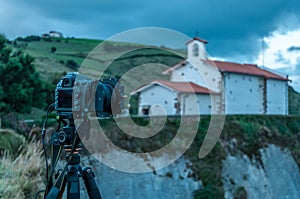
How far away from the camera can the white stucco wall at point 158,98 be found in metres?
19.4

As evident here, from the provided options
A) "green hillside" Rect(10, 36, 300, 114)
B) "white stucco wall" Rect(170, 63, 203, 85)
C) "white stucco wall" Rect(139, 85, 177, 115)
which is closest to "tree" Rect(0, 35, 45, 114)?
"green hillside" Rect(10, 36, 300, 114)

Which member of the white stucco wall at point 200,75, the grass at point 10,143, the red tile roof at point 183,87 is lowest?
the grass at point 10,143

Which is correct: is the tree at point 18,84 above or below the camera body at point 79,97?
above

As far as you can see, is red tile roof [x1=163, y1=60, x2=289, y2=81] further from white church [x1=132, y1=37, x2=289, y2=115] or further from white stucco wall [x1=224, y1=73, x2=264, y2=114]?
white stucco wall [x1=224, y1=73, x2=264, y2=114]

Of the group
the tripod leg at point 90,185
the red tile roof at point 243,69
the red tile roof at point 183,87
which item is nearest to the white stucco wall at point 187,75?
the red tile roof at point 183,87

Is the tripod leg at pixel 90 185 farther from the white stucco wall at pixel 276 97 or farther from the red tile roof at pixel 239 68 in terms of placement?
the white stucco wall at pixel 276 97

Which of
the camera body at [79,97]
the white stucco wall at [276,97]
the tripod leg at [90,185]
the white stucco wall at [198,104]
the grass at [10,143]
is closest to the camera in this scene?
the camera body at [79,97]

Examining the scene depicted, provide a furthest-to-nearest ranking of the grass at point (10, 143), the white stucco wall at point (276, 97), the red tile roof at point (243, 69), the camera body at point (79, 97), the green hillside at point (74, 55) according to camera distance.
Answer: the green hillside at point (74, 55), the white stucco wall at point (276, 97), the red tile roof at point (243, 69), the grass at point (10, 143), the camera body at point (79, 97)

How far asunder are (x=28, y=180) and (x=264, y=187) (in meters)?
12.0

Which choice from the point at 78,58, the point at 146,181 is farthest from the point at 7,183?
the point at 78,58

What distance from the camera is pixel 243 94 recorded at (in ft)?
71.3

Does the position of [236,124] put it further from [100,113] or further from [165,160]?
[100,113]

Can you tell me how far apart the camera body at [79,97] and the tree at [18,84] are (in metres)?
10.3

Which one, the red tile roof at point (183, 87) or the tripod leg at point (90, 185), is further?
the red tile roof at point (183, 87)
